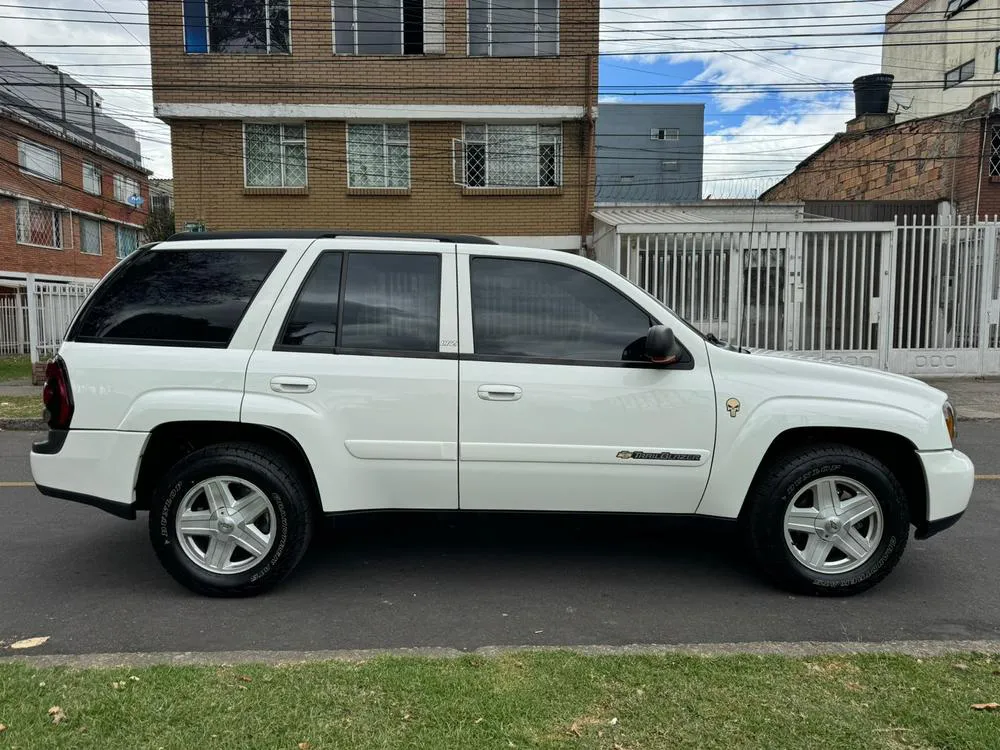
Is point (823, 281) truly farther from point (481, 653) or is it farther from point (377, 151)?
point (481, 653)

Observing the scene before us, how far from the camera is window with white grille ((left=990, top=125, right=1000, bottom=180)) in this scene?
54.6ft

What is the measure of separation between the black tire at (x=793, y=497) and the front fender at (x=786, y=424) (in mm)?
139

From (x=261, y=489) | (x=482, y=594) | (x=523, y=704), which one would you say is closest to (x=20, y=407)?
(x=261, y=489)

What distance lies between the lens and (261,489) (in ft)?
12.3

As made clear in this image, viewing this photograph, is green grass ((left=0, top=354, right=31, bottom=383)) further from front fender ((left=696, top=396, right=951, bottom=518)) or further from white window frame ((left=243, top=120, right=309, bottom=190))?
front fender ((left=696, top=396, right=951, bottom=518))

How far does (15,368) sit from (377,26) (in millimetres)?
11364

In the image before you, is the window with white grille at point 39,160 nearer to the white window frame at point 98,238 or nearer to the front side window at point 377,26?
the white window frame at point 98,238

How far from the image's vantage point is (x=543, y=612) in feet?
12.2

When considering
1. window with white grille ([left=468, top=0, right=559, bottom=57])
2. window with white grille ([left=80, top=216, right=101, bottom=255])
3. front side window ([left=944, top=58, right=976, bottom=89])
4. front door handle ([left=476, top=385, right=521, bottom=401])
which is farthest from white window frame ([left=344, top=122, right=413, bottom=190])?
window with white grille ([left=80, top=216, right=101, bottom=255])

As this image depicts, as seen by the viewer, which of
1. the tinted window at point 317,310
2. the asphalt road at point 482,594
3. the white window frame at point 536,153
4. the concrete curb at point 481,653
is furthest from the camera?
the white window frame at point 536,153

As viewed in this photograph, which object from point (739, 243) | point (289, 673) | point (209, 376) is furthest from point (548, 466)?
point (739, 243)

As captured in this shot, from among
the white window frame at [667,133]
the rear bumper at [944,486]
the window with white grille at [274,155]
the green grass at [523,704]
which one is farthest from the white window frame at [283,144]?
the white window frame at [667,133]

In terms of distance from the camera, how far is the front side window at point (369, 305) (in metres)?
3.81

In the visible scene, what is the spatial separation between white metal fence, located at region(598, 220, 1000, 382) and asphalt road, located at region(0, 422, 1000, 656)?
7.78m
